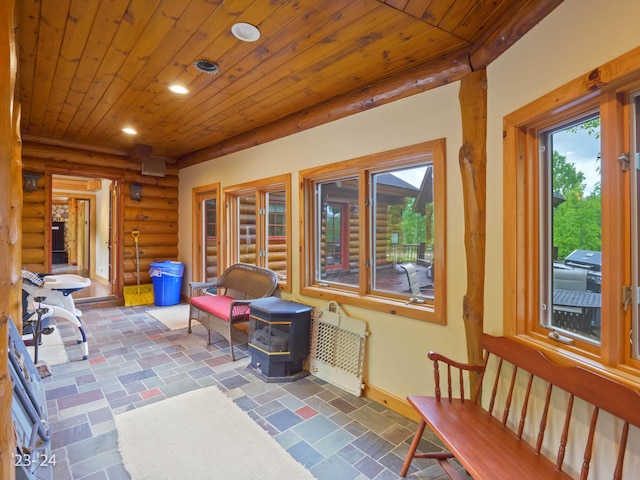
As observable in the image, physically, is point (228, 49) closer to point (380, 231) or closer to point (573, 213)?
point (380, 231)

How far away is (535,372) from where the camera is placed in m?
1.68

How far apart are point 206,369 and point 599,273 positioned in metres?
3.30

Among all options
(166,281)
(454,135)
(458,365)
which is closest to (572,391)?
(458,365)

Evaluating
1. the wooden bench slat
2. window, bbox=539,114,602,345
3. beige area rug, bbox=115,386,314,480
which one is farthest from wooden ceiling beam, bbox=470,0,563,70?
beige area rug, bbox=115,386,314,480

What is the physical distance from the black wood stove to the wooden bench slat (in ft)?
4.65

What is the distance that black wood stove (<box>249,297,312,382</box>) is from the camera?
10.4 feet

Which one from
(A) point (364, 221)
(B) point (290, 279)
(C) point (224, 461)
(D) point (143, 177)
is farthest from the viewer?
(D) point (143, 177)

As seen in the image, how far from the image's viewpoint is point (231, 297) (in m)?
4.56

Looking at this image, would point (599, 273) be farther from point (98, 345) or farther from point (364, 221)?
point (98, 345)

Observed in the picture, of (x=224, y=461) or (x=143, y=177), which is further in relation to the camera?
(x=143, y=177)

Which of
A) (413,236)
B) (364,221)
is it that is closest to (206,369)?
(364,221)

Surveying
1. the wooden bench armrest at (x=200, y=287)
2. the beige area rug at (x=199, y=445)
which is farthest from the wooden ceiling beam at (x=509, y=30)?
the wooden bench armrest at (x=200, y=287)

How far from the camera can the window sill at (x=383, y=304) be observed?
2518 millimetres

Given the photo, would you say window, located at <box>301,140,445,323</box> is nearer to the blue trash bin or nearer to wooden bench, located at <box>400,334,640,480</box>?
wooden bench, located at <box>400,334,640,480</box>
